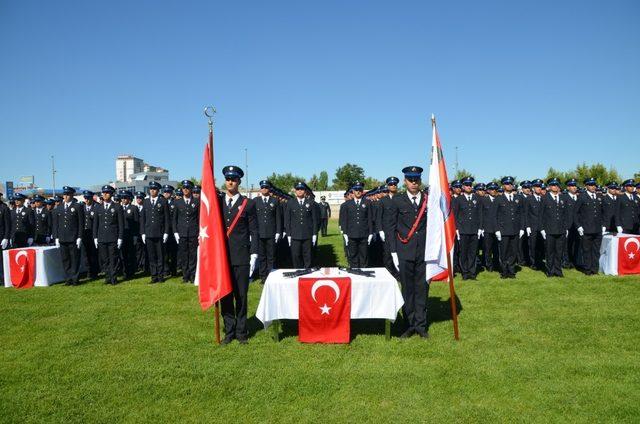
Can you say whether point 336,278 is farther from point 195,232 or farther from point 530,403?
point 195,232

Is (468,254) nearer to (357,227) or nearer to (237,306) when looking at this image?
(357,227)

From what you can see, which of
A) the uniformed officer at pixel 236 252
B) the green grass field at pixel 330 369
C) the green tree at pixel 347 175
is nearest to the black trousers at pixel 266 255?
the green grass field at pixel 330 369

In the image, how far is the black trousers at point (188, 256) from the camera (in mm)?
10852

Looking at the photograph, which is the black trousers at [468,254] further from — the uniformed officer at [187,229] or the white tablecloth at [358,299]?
the uniformed officer at [187,229]

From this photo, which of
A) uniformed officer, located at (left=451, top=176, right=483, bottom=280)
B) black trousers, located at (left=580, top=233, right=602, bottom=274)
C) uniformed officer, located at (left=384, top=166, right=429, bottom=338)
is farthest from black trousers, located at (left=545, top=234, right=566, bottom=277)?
uniformed officer, located at (left=384, top=166, right=429, bottom=338)

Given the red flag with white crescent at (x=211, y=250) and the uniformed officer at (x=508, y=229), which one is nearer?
the red flag with white crescent at (x=211, y=250)

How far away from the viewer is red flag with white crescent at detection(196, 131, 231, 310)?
5.98 m

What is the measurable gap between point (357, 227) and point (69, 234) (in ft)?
24.0

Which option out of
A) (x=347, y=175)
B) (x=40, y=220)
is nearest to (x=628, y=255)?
(x=40, y=220)

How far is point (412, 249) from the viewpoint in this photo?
6371 mm

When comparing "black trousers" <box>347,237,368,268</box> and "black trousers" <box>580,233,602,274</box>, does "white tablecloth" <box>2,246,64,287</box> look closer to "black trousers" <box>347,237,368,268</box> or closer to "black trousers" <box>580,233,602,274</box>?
"black trousers" <box>347,237,368,268</box>

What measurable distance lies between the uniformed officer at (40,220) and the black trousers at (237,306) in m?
9.61

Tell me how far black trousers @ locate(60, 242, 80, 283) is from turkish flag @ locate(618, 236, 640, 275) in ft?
44.8

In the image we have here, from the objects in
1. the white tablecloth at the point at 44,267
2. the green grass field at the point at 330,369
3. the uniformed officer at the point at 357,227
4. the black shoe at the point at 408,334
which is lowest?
the green grass field at the point at 330,369
